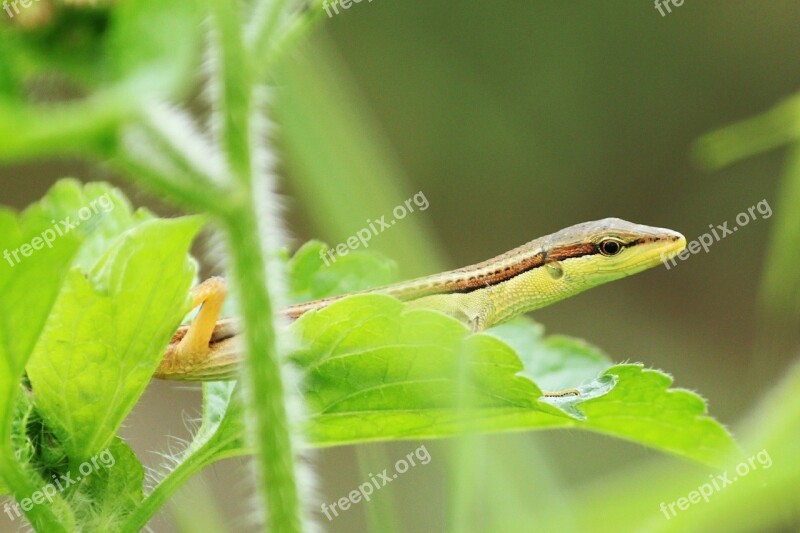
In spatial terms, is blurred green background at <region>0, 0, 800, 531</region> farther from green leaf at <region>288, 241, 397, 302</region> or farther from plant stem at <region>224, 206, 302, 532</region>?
plant stem at <region>224, 206, 302, 532</region>

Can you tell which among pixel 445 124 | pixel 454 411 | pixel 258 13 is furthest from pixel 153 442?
pixel 258 13

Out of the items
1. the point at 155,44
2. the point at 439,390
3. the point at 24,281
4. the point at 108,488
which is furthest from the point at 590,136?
the point at 155,44

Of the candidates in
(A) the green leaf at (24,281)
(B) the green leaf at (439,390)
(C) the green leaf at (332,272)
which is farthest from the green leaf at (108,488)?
(C) the green leaf at (332,272)

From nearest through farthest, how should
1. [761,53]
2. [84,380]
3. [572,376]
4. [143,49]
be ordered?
[143,49], [84,380], [572,376], [761,53]

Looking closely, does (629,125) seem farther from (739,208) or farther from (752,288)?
(752,288)

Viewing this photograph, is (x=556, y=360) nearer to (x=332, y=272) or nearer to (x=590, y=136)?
(x=332, y=272)

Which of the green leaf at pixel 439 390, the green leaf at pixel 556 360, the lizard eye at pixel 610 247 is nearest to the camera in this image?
the green leaf at pixel 439 390

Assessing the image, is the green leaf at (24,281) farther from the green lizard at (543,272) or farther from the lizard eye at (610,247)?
the lizard eye at (610,247)
